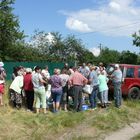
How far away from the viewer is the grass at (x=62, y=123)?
1509cm

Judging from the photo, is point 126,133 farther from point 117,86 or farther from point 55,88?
point 117,86

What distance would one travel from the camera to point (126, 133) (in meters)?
15.6

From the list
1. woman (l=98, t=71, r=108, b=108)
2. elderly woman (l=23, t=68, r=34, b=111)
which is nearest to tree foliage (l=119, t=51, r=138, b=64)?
woman (l=98, t=71, r=108, b=108)

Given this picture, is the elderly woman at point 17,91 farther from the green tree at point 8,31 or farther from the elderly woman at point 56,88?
the green tree at point 8,31

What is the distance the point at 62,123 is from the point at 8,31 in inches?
1154

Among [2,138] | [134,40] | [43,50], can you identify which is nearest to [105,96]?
[2,138]

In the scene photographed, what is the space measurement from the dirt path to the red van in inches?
195

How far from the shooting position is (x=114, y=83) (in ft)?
63.9

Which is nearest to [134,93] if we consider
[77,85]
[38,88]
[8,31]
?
[77,85]

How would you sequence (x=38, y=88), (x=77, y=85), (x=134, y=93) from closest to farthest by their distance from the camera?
(x=38, y=88), (x=77, y=85), (x=134, y=93)

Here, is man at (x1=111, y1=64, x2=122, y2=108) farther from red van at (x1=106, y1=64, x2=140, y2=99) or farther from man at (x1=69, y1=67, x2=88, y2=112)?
red van at (x1=106, y1=64, x2=140, y2=99)

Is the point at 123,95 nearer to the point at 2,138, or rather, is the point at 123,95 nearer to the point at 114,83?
the point at 114,83

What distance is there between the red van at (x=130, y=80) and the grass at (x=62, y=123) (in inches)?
126

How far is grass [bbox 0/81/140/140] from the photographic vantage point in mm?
15086
